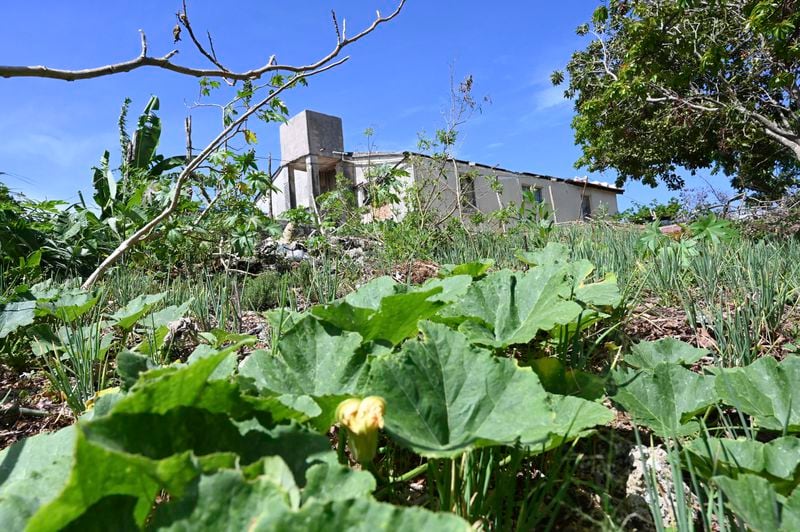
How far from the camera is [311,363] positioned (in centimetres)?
80

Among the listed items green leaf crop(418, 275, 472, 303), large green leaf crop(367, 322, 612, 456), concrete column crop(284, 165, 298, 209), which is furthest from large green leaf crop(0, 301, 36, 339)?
concrete column crop(284, 165, 298, 209)

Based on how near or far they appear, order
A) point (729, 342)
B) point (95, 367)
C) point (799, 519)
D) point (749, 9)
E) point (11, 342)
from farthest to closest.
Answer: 1. point (749, 9)
2. point (11, 342)
3. point (95, 367)
4. point (729, 342)
5. point (799, 519)

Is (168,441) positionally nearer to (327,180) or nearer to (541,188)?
(327,180)

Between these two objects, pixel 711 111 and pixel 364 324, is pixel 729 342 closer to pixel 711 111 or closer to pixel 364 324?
pixel 364 324

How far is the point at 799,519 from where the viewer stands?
538 millimetres

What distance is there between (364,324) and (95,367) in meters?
1.10

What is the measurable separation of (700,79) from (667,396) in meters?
10.2

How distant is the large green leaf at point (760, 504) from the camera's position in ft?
1.77

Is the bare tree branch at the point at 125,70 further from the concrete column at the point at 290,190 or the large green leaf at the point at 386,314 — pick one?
the concrete column at the point at 290,190

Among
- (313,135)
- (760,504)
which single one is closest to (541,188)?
(313,135)

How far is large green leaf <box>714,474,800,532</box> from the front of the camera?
1.77 feet

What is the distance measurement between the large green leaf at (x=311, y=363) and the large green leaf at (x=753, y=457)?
0.52m

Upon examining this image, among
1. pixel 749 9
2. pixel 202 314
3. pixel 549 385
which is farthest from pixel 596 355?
pixel 749 9

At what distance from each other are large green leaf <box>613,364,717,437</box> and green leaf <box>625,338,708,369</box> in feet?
0.58
